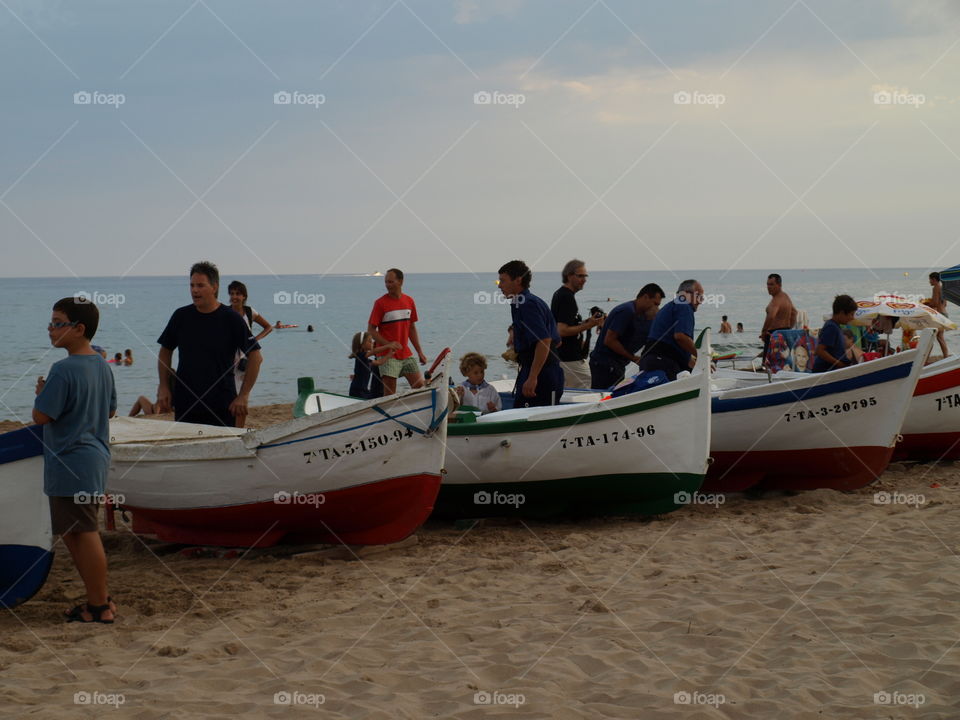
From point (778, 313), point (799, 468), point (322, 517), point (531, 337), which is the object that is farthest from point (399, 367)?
point (778, 313)

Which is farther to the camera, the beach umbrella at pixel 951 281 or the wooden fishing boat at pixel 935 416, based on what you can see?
the beach umbrella at pixel 951 281

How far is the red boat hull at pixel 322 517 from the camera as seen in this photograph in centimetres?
640

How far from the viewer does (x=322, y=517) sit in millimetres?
6523

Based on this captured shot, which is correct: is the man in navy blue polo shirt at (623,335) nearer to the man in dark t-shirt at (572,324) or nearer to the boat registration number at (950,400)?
the man in dark t-shirt at (572,324)

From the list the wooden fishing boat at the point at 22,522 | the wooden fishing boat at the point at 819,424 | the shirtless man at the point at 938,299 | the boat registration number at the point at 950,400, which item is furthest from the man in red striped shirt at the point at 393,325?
the shirtless man at the point at 938,299

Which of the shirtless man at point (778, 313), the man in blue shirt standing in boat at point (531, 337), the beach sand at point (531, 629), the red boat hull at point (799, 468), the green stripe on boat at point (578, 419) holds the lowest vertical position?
the beach sand at point (531, 629)

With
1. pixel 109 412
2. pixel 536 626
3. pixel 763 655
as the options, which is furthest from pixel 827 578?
pixel 109 412

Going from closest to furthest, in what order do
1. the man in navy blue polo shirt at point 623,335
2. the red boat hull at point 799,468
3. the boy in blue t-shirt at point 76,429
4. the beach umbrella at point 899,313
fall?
the boy in blue t-shirt at point 76,429, the red boat hull at point 799,468, the man in navy blue polo shirt at point 623,335, the beach umbrella at point 899,313

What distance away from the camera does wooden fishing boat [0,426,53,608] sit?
16.9 ft

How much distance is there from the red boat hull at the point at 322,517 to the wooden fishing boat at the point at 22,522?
145 centimetres

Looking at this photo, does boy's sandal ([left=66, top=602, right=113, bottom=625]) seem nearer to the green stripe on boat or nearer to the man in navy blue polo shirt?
the green stripe on boat

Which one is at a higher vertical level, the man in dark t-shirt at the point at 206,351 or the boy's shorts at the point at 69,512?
the man in dark t-shirt at the point at 206,351

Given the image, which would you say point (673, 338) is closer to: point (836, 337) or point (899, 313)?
point (836, 337)

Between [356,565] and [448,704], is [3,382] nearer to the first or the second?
[356,565]
